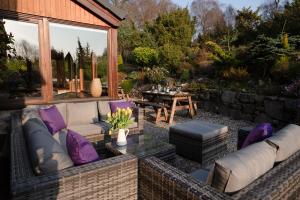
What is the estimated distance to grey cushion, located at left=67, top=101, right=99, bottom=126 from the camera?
3.99 m

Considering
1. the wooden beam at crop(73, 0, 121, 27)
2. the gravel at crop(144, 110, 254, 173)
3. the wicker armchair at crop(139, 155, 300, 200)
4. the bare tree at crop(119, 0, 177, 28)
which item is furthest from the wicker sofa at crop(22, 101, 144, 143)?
the bare tree at crop(119, 0, 177, 28)

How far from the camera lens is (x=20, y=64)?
17.3 feet

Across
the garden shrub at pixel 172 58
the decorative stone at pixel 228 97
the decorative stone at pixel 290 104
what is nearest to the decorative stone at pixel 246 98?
the decorative stone at pixel 228 97

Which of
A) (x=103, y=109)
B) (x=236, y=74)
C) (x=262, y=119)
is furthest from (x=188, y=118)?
(x=103, y=109)

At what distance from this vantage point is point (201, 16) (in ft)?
64.5

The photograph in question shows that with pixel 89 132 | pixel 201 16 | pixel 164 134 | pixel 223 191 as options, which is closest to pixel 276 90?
pixel 164 134

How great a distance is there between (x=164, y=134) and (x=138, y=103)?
202 cm

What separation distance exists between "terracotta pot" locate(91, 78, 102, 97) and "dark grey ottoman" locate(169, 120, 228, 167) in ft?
9.58

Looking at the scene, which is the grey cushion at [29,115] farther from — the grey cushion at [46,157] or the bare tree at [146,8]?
the bare tree at [146,8]

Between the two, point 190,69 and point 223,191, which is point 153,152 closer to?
point 223,191

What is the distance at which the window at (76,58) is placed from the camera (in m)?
5.32

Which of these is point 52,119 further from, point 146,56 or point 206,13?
point 206,13

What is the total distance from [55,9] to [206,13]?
1745cm

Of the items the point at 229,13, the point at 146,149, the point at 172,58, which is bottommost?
the point at 146,149
